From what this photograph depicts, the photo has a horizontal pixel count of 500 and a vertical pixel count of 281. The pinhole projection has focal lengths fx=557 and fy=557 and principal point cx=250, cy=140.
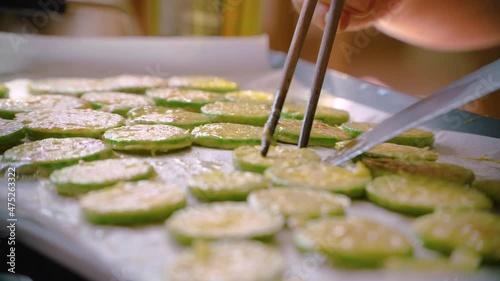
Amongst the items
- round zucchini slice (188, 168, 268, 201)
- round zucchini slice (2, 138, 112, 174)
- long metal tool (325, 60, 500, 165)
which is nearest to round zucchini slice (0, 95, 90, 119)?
round zucchini slice (2, 138, 112, 174)

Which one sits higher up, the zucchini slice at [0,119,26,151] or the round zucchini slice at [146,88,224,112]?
the round zucchini slice at [146,88,224,112]

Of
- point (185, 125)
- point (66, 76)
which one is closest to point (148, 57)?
point (66, 76)

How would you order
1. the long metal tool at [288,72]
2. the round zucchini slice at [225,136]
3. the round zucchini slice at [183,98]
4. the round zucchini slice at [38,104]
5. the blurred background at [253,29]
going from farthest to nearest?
the blurred background at [253,29], the round zucchini slice at [183,98], the round zucchini slice at [38,104], the round zucchini slice at [225,136], the long metal tool at [288,72]

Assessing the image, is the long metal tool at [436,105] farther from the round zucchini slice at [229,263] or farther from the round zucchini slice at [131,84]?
the round zucchini slice at [131,84]

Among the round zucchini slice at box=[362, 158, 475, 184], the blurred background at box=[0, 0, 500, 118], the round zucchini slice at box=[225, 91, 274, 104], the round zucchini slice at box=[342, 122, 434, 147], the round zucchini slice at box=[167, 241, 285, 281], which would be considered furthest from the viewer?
the blurred background at box=[0, 0, 500, 118]

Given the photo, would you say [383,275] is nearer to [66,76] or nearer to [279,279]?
[279,279]

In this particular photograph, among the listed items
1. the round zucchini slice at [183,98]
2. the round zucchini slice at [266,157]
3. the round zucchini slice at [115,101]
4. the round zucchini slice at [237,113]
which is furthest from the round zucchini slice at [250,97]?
the round zucchini slice at [266,157]

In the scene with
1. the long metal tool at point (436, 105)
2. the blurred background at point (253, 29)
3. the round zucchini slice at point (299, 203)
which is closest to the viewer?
the round zucchini slice at point (299, 203)

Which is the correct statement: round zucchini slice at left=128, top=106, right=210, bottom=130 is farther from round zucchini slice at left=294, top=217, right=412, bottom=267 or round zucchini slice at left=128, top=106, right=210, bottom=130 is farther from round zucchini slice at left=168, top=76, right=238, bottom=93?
round zucchini slice at left=294, top=217, right=412, bottom=267
